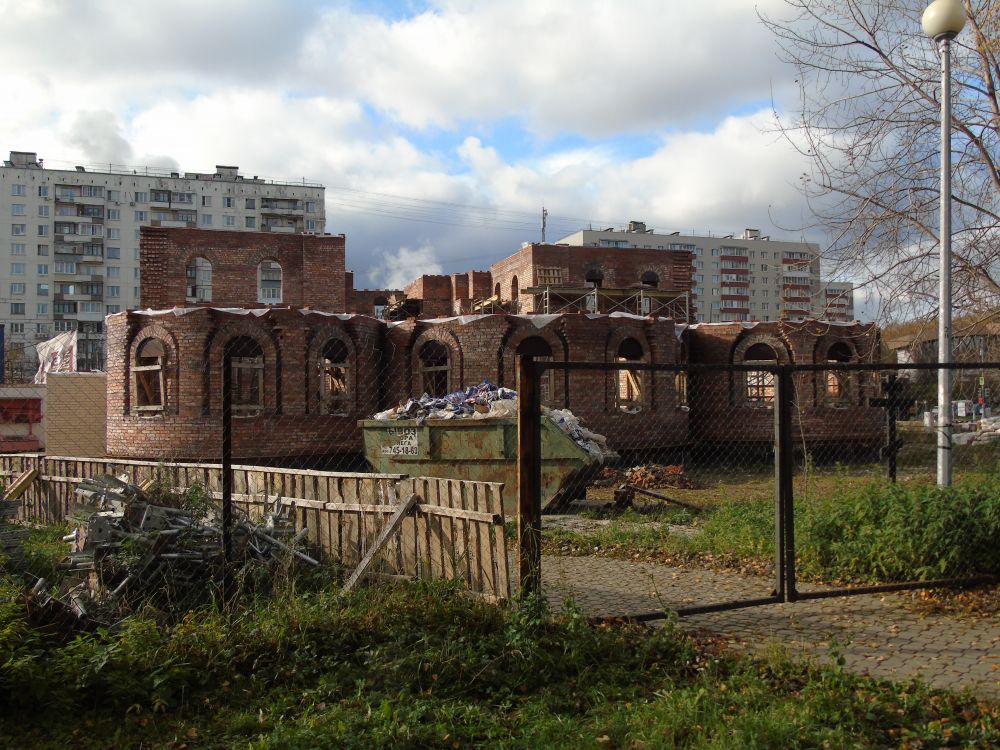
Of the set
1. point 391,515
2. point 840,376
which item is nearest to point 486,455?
point 391,515

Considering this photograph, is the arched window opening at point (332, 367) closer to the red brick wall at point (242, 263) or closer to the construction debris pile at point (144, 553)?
the red brick wall at point (242, 263)

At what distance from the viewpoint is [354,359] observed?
20.4 meters

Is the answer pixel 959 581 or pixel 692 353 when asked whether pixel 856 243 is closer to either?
pixel 959 581

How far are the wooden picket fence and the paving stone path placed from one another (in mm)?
626

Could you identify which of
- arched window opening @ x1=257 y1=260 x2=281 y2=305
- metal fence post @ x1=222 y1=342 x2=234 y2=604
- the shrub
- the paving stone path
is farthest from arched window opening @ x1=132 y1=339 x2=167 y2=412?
arched window opening @ x1=257 y1=260 x2=281 y2=305

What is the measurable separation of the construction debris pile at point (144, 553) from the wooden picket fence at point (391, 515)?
1.86 ft

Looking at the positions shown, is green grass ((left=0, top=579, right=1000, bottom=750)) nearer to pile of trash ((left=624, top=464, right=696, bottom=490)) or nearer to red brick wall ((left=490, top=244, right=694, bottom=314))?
A: pile of trash ((left=624, top=464, right=696, bottom=490))

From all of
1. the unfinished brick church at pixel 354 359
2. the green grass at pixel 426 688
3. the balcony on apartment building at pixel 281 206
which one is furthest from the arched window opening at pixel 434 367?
the balcony on apartment building at pixel 281 206

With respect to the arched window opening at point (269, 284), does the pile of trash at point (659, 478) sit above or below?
below

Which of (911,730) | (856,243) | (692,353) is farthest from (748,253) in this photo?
(911,730)

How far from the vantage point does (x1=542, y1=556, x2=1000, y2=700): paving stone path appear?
5.43m

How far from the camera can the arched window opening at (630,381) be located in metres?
22.3

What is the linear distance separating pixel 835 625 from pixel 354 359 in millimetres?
15486

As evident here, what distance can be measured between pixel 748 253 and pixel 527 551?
371 feet
